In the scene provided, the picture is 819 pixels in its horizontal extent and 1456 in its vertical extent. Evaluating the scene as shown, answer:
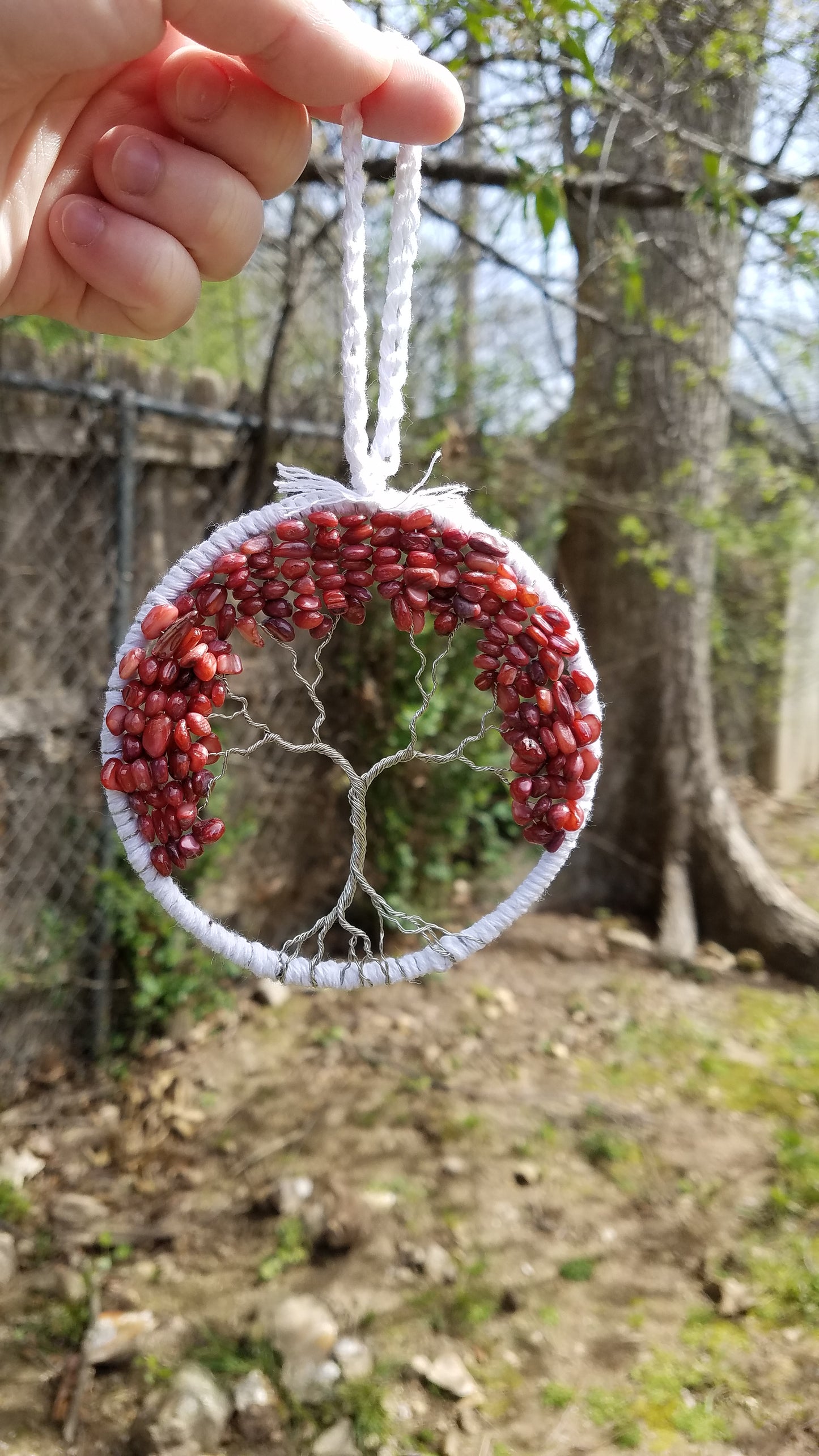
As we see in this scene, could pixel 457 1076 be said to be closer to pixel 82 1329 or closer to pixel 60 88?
pixel 82 1329

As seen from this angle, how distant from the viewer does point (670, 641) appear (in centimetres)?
416

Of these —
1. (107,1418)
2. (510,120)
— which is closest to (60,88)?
(510,120)

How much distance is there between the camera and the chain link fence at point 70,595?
295 cm

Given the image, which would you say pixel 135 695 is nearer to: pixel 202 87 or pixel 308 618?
pixel 308 618

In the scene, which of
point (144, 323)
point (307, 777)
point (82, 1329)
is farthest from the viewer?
point (307, 777)

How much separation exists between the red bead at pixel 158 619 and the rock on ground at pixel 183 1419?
1.88m

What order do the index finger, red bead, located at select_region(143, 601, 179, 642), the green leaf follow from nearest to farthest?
the index finger → red bead, located at select_region(143, 601, 179, 642) → the green leaf

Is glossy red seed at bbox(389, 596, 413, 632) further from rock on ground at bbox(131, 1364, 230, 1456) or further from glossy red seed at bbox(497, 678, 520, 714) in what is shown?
rock on ground at bbox(131, 1364, 230, 1456)

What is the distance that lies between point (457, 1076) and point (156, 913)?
47.3 inches

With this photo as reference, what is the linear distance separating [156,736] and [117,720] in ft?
0.19

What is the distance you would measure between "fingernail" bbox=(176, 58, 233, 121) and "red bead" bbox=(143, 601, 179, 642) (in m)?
0.68

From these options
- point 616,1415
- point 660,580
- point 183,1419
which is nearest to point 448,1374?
point 616,1415

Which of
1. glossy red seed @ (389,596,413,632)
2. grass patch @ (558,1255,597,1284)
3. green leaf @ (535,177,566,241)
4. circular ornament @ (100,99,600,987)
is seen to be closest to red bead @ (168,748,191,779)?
circular ornament @ (100,99,600,987)

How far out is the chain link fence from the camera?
295 cm
